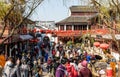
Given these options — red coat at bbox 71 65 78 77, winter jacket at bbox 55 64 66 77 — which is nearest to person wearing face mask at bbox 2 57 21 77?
winter jacket at bbox 55 64 66 77

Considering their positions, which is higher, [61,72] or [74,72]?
[61,72]

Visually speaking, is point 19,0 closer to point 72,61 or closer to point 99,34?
point 72,61

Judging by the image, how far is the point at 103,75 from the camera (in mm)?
19391

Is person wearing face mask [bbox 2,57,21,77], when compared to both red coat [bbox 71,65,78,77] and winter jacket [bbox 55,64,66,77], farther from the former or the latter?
red coat [bbox 71,65,78,77]

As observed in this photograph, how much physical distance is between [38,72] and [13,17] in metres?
9.65

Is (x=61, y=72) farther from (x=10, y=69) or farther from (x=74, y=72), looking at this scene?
(x=10, y=69)

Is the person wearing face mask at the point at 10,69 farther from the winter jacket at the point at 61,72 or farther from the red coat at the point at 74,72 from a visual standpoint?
the red coat at the point at 74,72

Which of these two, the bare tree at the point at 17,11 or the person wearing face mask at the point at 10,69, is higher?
the bare tree at the point at 17,11

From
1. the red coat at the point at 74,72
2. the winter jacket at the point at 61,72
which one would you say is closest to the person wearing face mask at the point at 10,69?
the winter jacket at the point at 61,72

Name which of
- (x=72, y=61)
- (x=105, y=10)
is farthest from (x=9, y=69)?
(x=105, y=10)

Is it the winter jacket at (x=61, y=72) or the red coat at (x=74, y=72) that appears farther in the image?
the red coat at (x=74, y=72)

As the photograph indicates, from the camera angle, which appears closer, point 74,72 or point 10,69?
point 10,69

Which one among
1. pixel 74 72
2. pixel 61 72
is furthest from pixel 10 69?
pixel 74 72

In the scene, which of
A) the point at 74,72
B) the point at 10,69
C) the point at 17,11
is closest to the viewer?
the point at 17,11
